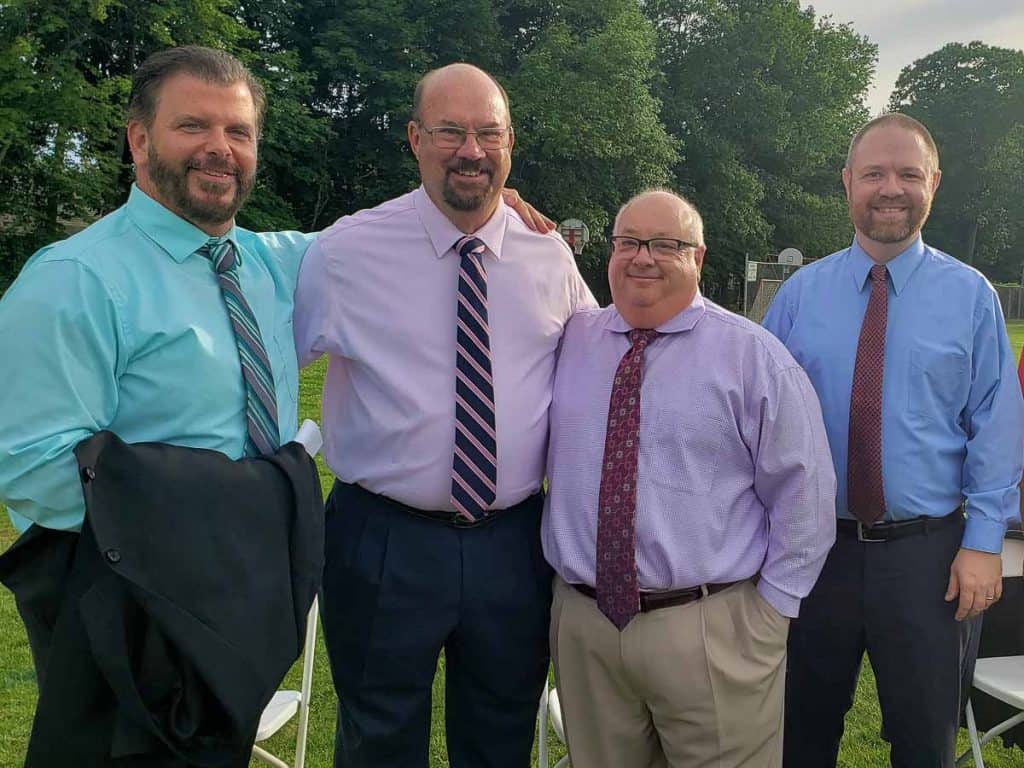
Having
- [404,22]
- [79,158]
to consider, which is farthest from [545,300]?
[404,22]

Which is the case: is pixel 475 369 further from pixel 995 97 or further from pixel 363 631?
pixel 995 97

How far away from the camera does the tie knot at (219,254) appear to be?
2172mm

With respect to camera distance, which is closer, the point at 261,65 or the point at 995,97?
the point at 261,65

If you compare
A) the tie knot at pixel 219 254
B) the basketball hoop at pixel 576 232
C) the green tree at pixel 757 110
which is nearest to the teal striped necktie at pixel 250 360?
the tie knot at pixel 219 254

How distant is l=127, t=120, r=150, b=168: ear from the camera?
2158 millimetres

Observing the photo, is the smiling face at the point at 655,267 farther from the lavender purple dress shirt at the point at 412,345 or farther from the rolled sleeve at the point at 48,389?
the rolled sleeve at the point at 48,389

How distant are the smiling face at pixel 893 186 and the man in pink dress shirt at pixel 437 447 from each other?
1.14 m

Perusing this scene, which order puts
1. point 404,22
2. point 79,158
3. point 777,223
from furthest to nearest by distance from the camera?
point 777,223 < point 404,22 < point 79,158

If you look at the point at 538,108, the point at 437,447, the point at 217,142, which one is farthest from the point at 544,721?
the point at 538,108

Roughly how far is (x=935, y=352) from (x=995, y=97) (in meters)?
57.3

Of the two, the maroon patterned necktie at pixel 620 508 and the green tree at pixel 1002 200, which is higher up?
the green tree at pixel 1002 200

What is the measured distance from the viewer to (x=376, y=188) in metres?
26.2

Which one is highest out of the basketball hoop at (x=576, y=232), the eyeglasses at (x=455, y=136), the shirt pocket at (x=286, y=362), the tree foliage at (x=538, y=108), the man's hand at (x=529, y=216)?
the tree foliage at (x=538, y=108)

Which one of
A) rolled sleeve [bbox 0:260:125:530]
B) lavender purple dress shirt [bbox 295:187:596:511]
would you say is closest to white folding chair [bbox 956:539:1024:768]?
lavender purple dress shirt [bbox 295:187:596:511]
